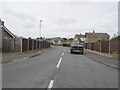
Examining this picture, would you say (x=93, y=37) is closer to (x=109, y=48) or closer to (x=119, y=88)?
(x=109, y=48)

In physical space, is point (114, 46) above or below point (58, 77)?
above

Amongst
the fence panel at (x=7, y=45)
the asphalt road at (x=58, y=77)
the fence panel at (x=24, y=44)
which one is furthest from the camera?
the fence panel at (x=24, y=44)

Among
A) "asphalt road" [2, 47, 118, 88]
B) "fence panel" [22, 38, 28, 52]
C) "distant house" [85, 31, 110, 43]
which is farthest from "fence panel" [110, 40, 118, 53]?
"distant house" [85, 31, 110, 43]

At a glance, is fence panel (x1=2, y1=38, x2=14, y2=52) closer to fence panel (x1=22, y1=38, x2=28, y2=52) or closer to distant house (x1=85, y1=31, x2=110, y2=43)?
fence panel (x1=22, y1=38, x2=28, y2=52)

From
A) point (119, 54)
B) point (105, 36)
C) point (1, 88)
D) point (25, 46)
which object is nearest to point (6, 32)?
point (25, 46)

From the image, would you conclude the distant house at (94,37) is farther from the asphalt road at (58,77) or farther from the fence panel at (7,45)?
the asphalt road at (58,77)

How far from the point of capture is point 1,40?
67.2 ft

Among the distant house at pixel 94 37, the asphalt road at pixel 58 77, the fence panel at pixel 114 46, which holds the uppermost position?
the distant house at pixel 94 37

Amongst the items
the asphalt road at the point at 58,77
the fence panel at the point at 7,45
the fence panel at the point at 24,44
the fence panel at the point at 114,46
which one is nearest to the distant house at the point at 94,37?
the fence panel at the point at 24,44

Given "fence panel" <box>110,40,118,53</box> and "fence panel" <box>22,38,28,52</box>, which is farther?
"fence panel" <box>22,38,28,52</box>

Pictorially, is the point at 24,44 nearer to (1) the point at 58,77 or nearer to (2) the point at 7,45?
(2) the point at 7,45

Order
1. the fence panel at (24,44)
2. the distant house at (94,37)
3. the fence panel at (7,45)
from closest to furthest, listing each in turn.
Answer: the fence panel at (7,45), the fence panel at (24,44), the distant house at (94,37)

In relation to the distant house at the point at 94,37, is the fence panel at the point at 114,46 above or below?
below

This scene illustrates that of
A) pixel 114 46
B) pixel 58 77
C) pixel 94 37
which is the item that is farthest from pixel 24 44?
pixel 94 37
